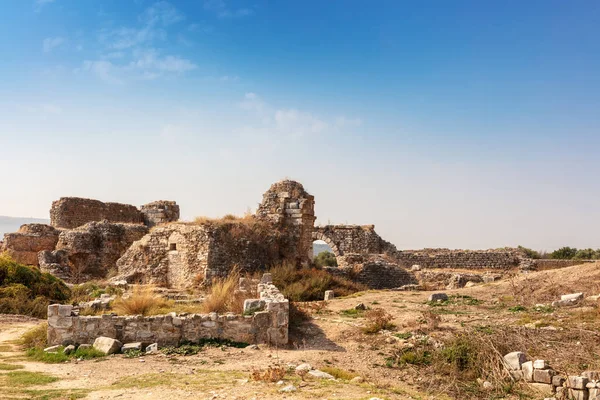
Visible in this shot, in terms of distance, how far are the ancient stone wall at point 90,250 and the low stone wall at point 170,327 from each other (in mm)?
13711

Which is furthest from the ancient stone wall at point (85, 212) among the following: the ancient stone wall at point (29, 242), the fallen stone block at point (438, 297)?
the fallen stone block at point (438, 297)

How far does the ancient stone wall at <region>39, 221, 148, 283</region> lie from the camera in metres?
23.0

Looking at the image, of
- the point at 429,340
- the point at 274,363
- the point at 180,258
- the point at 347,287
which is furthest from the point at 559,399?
the point at 180,258

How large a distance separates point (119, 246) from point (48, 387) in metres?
17.9

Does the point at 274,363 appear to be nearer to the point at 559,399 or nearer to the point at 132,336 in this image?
the point at 132,336

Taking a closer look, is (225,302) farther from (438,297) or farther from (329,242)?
(329,242)

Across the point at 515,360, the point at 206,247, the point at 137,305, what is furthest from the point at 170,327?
the point at 206,247

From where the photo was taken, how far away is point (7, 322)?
13.4 meters

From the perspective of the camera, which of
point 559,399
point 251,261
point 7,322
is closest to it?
point 559,399

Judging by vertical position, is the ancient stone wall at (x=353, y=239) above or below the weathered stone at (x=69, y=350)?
above

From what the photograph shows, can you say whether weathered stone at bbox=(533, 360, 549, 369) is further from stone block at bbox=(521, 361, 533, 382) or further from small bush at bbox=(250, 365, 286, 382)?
small bush at bbox=(250, 365, 286, 382)

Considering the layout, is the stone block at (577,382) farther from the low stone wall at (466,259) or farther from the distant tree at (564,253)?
the distant tree at (564,253)

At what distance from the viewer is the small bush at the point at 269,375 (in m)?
7.26

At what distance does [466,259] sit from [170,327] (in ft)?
85.1
